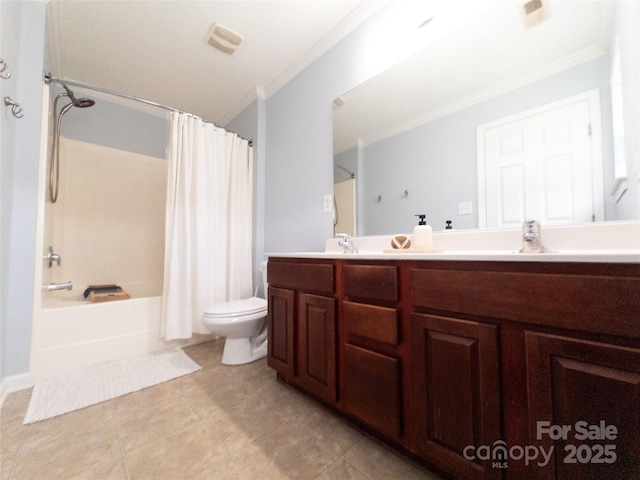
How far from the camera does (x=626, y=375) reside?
0.48 metres

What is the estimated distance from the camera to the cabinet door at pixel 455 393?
0.63 m

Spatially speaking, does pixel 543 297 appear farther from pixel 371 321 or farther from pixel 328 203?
pixel 328 203

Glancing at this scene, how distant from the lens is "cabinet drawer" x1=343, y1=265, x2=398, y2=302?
2.73 ft

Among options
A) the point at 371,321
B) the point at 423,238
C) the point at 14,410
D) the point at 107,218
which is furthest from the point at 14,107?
the point at 423,238

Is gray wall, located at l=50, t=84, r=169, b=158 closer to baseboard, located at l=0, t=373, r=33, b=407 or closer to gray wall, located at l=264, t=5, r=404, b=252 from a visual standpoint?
gray wall, located at l=264, t=5, r=404, b=252

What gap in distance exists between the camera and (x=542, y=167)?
0.93 metres

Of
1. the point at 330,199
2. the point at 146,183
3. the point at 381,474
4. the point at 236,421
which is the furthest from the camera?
the point at 146,183

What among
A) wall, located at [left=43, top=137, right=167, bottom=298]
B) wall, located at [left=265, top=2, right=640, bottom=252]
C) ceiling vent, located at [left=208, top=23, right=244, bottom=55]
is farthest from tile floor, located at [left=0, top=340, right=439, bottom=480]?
ceiling vent, located at [left=208, top=23, right=244, bottom=55]

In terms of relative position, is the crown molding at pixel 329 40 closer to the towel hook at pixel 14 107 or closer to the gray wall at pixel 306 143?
the gray wall at pixel 306 143

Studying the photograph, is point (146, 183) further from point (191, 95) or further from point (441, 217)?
point (441, 217)

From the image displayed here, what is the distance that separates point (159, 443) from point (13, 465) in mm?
473

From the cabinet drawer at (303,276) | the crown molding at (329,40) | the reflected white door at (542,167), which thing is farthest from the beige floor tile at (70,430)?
the crown molding at (329,40)

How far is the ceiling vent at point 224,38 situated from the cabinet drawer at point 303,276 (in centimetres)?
174

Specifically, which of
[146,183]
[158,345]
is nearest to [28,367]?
[158,345]
